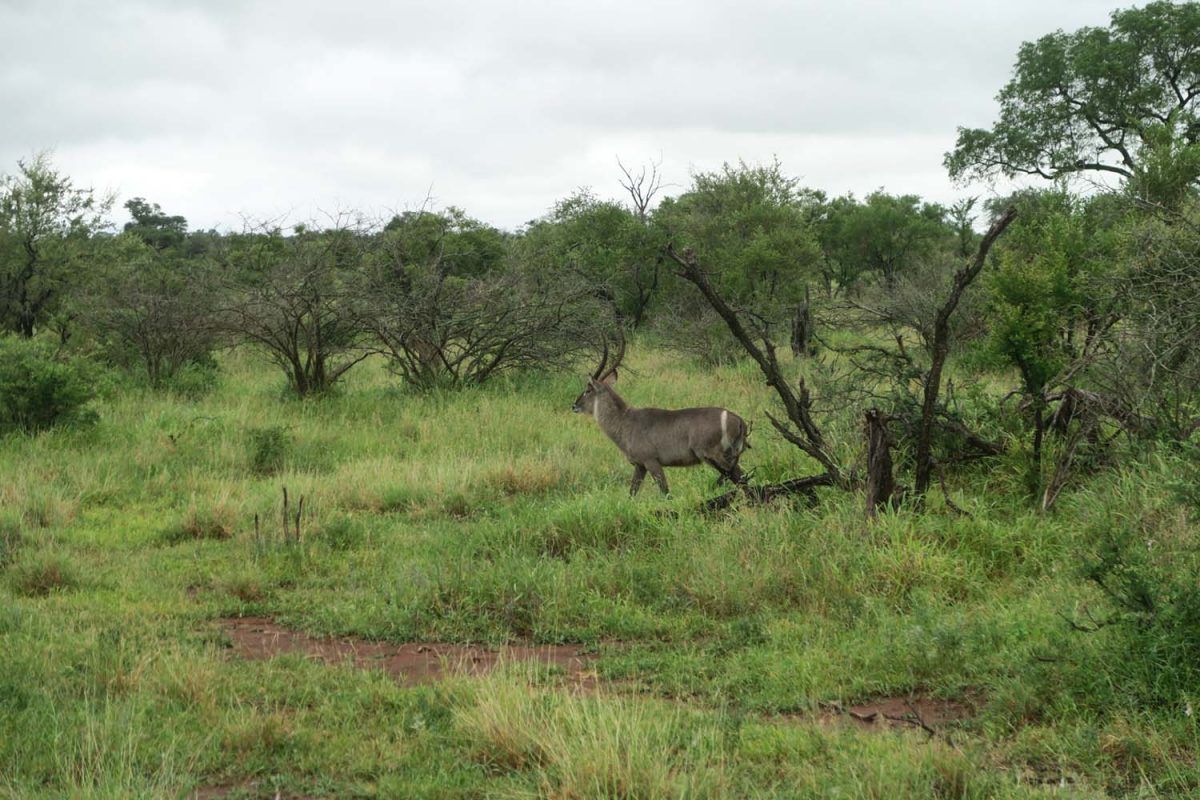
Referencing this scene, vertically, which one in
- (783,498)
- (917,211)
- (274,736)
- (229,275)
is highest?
(917,211)

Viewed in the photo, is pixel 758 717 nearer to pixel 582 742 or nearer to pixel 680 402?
pixel 582 742

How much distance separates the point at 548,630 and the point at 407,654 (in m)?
0.80

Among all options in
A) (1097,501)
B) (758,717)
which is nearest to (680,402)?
(1097,501)

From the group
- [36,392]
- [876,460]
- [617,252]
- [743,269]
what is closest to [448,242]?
[617,252]

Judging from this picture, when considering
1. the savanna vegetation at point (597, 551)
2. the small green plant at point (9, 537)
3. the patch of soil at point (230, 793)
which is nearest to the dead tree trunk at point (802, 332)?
the savanna vegetation at point (597, 551)

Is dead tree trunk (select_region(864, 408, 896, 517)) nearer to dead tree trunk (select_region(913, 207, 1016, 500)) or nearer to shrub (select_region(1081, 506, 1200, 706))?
dead tree trunk (select_region(913, 207, 1016, 500))

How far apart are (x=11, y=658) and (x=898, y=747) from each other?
4.10 metres

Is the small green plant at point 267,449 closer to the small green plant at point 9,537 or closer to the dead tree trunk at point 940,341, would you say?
the small green plant at point 9,537

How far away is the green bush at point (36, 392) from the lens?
10.6 meters

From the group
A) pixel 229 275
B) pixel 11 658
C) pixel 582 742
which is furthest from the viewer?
pixel 229 275

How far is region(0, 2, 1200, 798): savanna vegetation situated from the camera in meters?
3.96

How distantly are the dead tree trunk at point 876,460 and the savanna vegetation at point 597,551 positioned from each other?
0.08 ft

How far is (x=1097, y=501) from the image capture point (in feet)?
21.5

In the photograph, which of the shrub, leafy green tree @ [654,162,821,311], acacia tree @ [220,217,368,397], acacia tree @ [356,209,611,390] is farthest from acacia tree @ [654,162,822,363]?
the shrub
